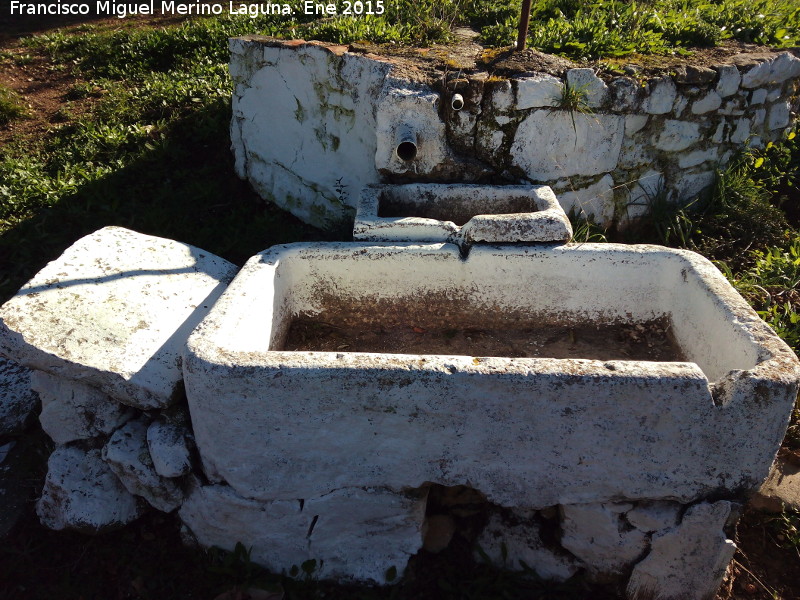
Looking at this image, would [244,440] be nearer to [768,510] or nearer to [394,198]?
[394,198]

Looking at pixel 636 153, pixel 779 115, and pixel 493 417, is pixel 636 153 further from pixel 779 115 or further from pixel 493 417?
pixel 493 417

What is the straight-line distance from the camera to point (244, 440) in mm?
1888

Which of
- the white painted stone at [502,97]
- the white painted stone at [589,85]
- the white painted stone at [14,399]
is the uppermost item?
the white painted stone at [589,85]

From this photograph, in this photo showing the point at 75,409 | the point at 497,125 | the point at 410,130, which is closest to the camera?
the point at 75,409

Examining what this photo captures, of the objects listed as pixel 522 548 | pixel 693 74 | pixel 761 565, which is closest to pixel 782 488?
pixel 761 565

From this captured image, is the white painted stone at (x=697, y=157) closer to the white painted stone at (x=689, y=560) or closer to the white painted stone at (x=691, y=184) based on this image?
the white painted stone at (x=691, y=184)

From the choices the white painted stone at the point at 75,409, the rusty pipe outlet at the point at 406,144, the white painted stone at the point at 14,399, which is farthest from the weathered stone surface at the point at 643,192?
the white painted stone at the point at 14,399

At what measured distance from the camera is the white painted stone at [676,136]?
330cm

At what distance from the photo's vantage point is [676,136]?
3348mm

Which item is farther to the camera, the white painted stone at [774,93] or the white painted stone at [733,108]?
the white painted stone at [774,93]

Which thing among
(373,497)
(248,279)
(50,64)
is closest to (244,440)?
(373,497)

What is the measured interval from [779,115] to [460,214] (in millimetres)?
2258

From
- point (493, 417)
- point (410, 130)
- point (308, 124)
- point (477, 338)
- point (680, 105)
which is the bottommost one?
point (477, 338)

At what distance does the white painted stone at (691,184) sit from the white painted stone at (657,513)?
2124mm
